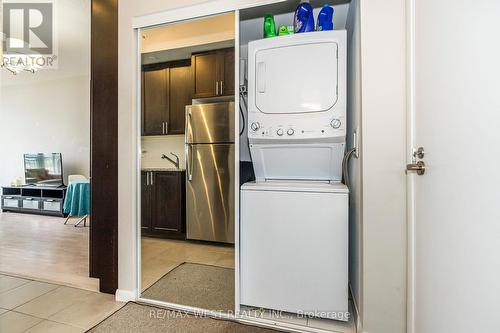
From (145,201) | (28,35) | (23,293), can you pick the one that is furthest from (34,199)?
(145,201)

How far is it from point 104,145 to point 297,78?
1603 mm

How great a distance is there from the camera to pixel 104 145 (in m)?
2.03

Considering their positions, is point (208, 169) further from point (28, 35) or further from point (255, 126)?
point (28, 35)

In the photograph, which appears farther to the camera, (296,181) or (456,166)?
(296,181)

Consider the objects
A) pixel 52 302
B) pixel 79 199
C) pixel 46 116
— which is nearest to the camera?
pixel 52 302

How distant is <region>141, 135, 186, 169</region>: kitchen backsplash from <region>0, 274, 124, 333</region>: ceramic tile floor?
3.59 ft

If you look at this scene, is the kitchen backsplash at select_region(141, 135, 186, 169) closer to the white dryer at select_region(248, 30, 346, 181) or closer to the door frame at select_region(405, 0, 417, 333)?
the white dryer at select_region(248, 30, 346, 181)

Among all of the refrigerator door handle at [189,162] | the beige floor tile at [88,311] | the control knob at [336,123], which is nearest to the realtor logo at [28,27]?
the refrigerator door handle at [189,162]

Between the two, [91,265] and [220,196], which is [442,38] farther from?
[91,265]

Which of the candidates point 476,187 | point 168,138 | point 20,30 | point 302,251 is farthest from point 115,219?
point 20,30

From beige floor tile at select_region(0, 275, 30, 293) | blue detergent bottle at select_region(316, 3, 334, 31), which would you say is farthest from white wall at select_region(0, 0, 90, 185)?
blue detergent bottle at select_region(316, 3, 334, 31)

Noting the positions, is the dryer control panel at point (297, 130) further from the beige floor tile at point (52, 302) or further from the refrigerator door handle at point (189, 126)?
the beige floor tile at point (52, 302)

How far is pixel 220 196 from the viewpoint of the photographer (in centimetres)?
262

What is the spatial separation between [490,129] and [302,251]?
3.82 ft
